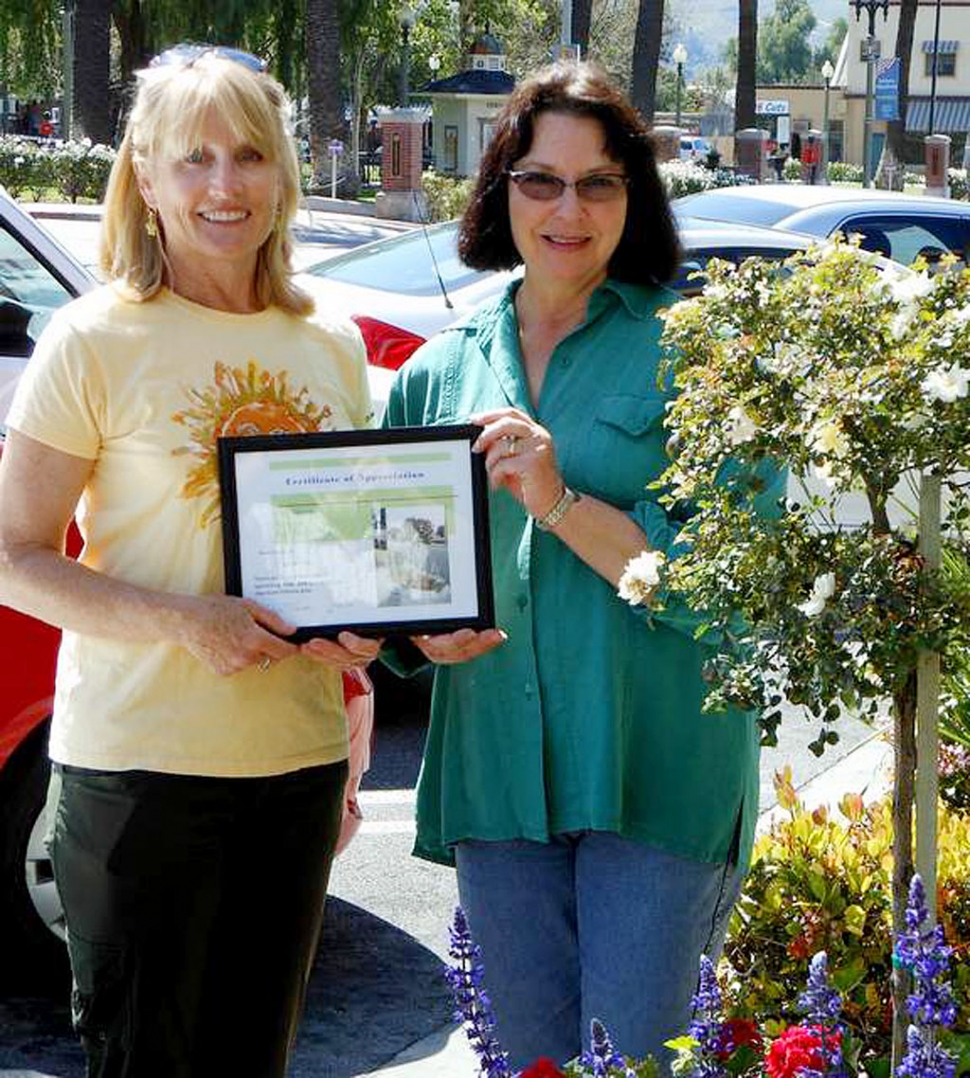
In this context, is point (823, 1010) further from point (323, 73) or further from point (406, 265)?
point (323, 73)

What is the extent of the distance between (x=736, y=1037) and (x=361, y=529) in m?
0.88

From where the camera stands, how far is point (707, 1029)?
2.38 metres

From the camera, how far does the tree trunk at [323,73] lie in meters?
34.2

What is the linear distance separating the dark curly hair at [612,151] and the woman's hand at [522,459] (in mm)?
402

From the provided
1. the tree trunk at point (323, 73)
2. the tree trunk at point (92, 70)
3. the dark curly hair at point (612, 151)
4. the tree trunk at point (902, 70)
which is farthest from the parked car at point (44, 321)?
the tree trunk at point (902, 70)

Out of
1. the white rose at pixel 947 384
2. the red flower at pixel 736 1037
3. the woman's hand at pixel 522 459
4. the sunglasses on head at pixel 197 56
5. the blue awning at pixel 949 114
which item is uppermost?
the sunglasses on head at pixel 197 56

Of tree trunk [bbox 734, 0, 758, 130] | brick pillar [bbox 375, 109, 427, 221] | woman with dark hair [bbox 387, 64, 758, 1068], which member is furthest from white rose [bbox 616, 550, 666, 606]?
tree trunk [bbox 734, 0, 758, 130]

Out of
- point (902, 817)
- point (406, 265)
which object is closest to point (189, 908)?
point (902, 817)

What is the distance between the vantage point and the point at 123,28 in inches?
1563

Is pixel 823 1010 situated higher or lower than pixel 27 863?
higher

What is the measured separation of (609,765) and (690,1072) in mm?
469

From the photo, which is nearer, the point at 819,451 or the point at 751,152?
the point at 819,451

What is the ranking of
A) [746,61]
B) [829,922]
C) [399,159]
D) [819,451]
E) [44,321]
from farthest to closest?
[746,61] < [399,159] < [44,321] < [829,922] < [819,451]

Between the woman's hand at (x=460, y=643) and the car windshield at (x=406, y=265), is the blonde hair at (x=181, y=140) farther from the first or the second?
the car windshield at (x=406, y=265)
